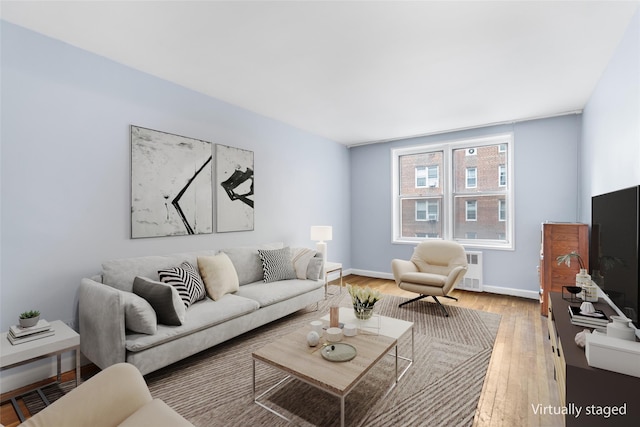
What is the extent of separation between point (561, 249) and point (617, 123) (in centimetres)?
162

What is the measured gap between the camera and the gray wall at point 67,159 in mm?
2211

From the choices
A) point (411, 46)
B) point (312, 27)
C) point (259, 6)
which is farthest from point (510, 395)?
point (259, 6)

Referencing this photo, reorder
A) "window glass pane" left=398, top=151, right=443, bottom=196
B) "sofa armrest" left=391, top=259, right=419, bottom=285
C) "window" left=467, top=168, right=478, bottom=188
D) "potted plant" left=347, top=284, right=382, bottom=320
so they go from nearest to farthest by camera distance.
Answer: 1. "potted plant" left=347, top=284, right=382, bottom=320
2. "sofa armrest" left=391, top=259, right=419, bottom=285
3. "window" left=467, top=168, right=478, bottom=188
4. "window glass pane" left=398, top=151, right=443, bottom=196

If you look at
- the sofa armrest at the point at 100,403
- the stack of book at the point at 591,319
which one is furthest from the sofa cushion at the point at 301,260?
the stack of book at the point at 591,319

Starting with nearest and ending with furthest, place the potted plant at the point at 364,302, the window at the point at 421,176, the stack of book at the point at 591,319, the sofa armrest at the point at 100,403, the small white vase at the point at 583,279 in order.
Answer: the sofa armrest at the point at 100,403 → the stack of book at the point at 591,319 → the potted plant at the point at 364,302 → the small white vase at the point at 583,279 → the window at the point at 421,176

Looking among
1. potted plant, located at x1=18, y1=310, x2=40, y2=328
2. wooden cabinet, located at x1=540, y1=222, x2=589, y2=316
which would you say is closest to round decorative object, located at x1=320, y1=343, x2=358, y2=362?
potted plant, located at x1=18, y1=310, x2=40, y2=328

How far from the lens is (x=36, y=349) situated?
1.92 metres

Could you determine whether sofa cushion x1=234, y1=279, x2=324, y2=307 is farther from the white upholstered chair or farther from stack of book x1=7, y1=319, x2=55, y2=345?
stack of book x1=7, y1=319, x2=55, y2=345

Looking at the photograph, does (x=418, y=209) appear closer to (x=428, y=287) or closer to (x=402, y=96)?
(x=428, y=287)

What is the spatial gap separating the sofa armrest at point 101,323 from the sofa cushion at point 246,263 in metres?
1.38

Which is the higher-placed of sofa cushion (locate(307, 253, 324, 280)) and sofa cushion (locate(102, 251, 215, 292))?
sofa cushion (locate(102, 251, 215, 292))

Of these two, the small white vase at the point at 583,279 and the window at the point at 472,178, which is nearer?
the small white vase at the point at 583,279

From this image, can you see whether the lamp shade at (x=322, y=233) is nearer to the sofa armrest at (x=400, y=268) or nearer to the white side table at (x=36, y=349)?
the sofa armrest at (x=400, y=268)

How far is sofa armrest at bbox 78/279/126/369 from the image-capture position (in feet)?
6.79
